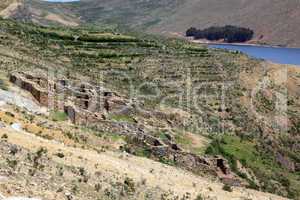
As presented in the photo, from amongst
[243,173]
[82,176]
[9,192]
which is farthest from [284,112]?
[9,192]

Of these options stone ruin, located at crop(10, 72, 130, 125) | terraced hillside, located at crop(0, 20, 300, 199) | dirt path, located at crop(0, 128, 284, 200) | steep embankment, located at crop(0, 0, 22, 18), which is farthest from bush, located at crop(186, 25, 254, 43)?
dirt path, located at crop(0, 128, 284, 200)

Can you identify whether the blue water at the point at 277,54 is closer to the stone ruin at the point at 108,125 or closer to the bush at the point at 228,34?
the bush at the point at 228,34

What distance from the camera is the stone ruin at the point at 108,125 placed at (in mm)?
23875

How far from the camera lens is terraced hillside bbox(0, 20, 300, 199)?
53.4ft

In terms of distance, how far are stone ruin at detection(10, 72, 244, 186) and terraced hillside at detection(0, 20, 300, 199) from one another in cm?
6

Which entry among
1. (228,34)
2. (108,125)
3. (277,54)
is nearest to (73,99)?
(108,125)

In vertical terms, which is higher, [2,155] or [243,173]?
[2,155]

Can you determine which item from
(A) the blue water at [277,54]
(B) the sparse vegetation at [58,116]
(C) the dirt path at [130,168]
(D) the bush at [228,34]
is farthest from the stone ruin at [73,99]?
(D) the bush at [228,34]

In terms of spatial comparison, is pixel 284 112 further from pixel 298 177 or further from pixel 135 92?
pixel 298 177

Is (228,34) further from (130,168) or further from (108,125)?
(130,168)

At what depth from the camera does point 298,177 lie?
3516 cm

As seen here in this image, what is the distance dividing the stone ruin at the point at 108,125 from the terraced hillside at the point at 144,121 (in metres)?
0.06

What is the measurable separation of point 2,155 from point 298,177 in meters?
23.9

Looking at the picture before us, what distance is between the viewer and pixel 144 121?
31219mm
